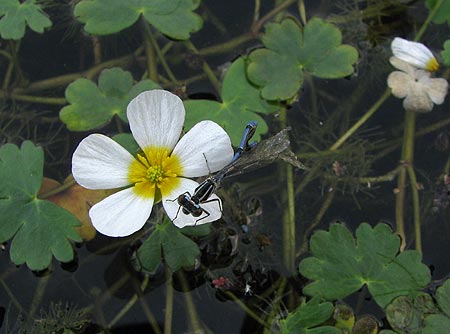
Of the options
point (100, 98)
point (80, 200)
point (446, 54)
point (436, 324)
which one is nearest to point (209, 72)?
point (100, 98)

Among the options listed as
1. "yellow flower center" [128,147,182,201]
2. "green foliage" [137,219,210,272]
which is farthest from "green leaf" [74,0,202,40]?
"green foliage" [137,219,210,272]

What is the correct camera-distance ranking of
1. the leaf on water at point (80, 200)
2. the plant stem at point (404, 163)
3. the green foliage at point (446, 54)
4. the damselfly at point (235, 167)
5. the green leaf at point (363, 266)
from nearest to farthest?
1. the damselfly at point (235, 167)
2. the green leaf at point (363, 266)
3. the leaf on water at point (80, 200)
4. the plant stem at point (404, 163)
5. the green foliage at point (446, 54)

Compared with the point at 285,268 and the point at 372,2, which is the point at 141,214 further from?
the point at 372,2

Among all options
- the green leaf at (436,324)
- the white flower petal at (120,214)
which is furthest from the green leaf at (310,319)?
the white flower petal at (120,214)

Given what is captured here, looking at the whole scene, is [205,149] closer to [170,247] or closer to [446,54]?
[170,247]

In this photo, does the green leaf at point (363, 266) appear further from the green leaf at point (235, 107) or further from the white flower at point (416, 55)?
the white flower at point (416, 55)

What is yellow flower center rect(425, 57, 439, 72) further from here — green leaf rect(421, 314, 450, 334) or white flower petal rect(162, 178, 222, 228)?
white flower petal rect(162, 178, 222, 228)
